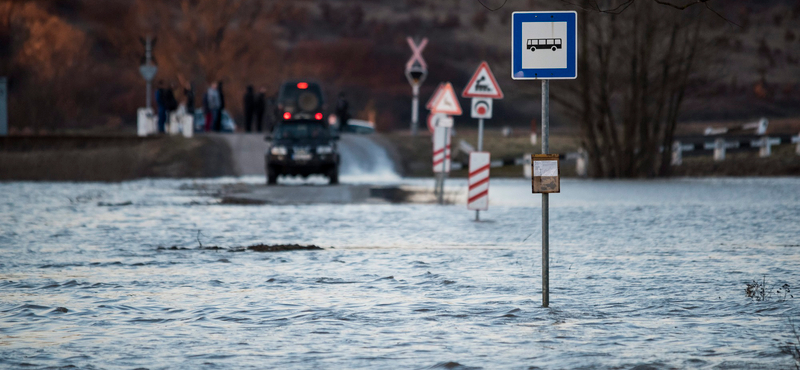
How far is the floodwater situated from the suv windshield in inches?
420

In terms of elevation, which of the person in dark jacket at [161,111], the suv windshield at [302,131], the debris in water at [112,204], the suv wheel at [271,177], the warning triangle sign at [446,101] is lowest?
the debris in water at [112,204]

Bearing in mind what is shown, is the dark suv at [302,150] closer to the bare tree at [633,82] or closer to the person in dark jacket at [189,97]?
the bare tree at [633,82]

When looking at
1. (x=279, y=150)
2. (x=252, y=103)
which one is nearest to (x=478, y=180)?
(x=279, y=150)

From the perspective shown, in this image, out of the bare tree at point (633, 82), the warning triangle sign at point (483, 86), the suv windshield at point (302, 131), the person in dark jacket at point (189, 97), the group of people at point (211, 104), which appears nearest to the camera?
the warning triangle sign at point (483, 86)

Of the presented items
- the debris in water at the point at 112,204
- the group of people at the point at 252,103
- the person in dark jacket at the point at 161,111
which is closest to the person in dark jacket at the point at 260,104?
the group of people at the point at 252,103

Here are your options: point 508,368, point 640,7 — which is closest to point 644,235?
point 508,368

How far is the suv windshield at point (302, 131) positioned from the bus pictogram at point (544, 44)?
21381mm

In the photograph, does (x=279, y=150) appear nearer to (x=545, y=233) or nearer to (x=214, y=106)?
(x=214, y=106)

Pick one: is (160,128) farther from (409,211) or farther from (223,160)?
(409,211)

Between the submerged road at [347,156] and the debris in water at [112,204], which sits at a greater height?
the submerged road at [347,156]

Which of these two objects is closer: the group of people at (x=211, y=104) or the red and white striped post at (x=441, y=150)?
the red and white striped post at (x=441, y=150)

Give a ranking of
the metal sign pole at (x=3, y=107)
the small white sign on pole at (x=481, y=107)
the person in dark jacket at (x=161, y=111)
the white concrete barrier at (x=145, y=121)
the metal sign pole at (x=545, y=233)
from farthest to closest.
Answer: the metal sign pole at (x=3, y=107) → the white concrete barrier at (x=145, y=121) → the person in dark jacket at (x=161, y=111) → the small white sign on pole at (x=481, y=107) → the metal sign pole at (x=545, y=233)

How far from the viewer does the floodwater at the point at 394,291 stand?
23.8 feet

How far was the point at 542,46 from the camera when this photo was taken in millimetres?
9508
